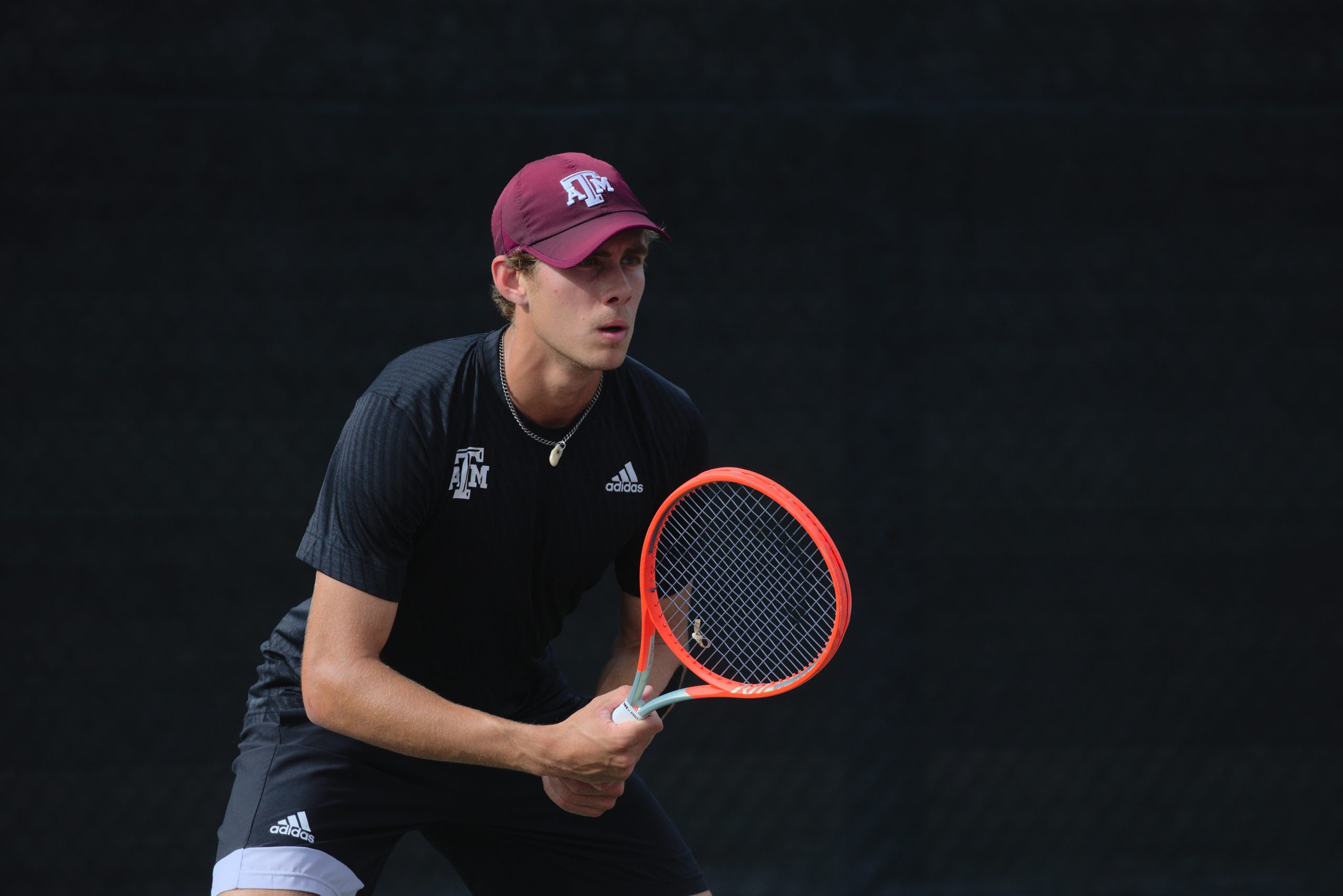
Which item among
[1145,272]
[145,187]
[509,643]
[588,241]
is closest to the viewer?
[588,241]

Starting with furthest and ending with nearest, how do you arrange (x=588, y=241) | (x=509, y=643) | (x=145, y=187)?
1. (x=145, y=187)
2. (x=509, y=643)
3. (x=588, y=241)

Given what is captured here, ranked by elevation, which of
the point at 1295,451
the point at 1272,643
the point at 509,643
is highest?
the point at 1295,451

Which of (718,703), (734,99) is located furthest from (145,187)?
(718,703)

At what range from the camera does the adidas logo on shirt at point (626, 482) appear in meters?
2.18

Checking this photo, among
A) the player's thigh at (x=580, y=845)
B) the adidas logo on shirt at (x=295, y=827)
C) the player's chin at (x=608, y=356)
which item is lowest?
the player's thigh at (x=580, y=845)

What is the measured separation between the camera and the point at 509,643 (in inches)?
87.8

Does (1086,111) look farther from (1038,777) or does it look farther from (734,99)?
(1038,777)

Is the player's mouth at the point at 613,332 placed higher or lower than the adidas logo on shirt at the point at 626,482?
higher

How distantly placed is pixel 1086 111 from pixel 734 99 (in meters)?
0.80

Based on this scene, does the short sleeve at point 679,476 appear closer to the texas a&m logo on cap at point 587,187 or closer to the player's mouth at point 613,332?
the player's mouth at point 613,332

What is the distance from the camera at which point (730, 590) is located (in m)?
2.28

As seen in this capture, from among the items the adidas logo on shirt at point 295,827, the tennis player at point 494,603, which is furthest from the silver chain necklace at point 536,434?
the adidas logo on shirt at point 295,827

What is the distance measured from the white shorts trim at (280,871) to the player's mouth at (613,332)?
0.89 m

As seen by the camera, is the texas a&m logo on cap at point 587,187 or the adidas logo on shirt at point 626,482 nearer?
the texas a&m logo on cap at point 587,187
